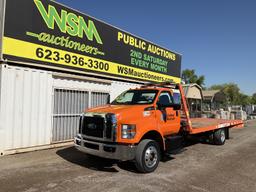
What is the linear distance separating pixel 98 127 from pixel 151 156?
5.43ft

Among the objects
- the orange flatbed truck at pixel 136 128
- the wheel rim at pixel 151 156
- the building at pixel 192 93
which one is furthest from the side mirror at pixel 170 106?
the building at pixel 192 93

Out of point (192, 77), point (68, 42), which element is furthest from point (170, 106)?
point (192, 77)

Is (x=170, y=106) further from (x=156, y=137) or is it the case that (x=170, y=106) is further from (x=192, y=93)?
(x=192, y=93)

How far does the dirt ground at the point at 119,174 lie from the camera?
205 inches

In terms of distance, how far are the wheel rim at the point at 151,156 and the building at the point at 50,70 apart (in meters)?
4.51

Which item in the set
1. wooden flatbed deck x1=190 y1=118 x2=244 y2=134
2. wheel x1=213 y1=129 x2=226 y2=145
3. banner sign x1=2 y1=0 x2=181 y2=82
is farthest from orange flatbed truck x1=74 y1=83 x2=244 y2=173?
banner sign x1=2 y1=0 x2=181 y2=82

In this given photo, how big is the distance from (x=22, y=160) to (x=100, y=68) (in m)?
5.76

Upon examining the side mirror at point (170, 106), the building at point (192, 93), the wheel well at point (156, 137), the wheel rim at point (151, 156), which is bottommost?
the wheel rim at point (151, 156)

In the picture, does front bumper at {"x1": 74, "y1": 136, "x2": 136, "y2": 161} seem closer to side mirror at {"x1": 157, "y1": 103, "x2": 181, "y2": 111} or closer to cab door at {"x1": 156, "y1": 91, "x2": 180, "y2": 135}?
cab door at {"x1": 156, "y1": 91, "x2": 180, "y2": 135}

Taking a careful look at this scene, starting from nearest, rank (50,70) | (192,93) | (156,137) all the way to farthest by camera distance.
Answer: (156,137), (50,70), (192,93)

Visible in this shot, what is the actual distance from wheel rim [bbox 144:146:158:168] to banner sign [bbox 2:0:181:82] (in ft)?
17.4

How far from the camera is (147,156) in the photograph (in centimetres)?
623

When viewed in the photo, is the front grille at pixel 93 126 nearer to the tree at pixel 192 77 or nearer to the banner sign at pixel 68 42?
the banner sign at pixel 68 42

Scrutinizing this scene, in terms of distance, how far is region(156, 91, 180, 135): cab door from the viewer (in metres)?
6.85
